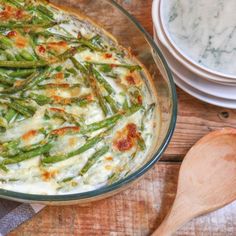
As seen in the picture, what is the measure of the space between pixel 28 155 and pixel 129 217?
61 centimetres

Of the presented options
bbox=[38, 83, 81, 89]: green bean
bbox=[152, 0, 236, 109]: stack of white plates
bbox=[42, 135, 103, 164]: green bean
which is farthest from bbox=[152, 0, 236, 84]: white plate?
bbox=[42, 135, 103, 164]: green bean

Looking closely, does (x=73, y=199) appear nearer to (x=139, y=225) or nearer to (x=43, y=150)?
(x=43, y=150)

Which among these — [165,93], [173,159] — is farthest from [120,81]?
[173,159]

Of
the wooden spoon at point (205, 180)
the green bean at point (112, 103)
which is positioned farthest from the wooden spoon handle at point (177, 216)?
the green bean at point (112, 103)

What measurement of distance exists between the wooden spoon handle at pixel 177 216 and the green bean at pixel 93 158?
0.44 m

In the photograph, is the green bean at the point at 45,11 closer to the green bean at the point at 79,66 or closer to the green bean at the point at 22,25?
the green bean at the point at 22,25

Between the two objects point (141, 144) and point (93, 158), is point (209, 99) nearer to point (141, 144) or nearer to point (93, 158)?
point (141, 144)

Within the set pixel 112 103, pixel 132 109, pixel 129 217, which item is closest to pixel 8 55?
pixel 112 103

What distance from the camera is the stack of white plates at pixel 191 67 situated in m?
2.84

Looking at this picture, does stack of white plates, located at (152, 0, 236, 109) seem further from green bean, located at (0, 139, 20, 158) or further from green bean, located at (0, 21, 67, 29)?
green bean, located at (0, 139, 20, 158)

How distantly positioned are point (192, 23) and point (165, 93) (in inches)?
20.2

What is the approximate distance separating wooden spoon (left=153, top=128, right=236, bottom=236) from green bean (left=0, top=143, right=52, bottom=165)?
0.66 meters

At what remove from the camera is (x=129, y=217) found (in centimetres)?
257

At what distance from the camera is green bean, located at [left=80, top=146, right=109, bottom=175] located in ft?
7.84
